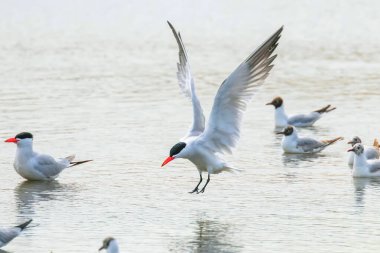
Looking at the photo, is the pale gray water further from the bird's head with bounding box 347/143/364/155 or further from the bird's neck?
the bird's head with bounding box 347/143/364/155

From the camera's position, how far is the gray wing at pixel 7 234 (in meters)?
10.1

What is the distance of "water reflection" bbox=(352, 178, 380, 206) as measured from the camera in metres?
12.6

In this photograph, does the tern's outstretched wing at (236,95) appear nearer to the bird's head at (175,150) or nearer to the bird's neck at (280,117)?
the bird's head at (175,150)

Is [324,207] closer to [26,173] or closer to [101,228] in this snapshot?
[101,228]

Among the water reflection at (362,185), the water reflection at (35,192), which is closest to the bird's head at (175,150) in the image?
the water reflection at (35,192)

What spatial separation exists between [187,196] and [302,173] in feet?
7.11

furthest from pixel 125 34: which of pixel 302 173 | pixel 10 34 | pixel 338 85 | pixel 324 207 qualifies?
pixel 324 207

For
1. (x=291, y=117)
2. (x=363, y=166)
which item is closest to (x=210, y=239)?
(x=363, y=166)

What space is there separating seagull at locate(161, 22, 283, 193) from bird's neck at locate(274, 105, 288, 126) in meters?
5.10

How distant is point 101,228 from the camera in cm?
1102

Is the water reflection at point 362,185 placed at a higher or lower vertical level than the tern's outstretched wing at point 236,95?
lower

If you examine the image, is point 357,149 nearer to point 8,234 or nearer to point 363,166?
point 363,166

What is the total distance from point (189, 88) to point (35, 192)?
7.86 ft

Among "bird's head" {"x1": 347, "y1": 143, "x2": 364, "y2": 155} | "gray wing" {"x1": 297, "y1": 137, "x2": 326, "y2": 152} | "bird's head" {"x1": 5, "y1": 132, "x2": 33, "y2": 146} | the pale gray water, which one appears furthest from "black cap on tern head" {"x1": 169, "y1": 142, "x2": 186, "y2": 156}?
"gray wing" {"x1": 297, "y1": 137, "x2": 326, "y2": 152}
